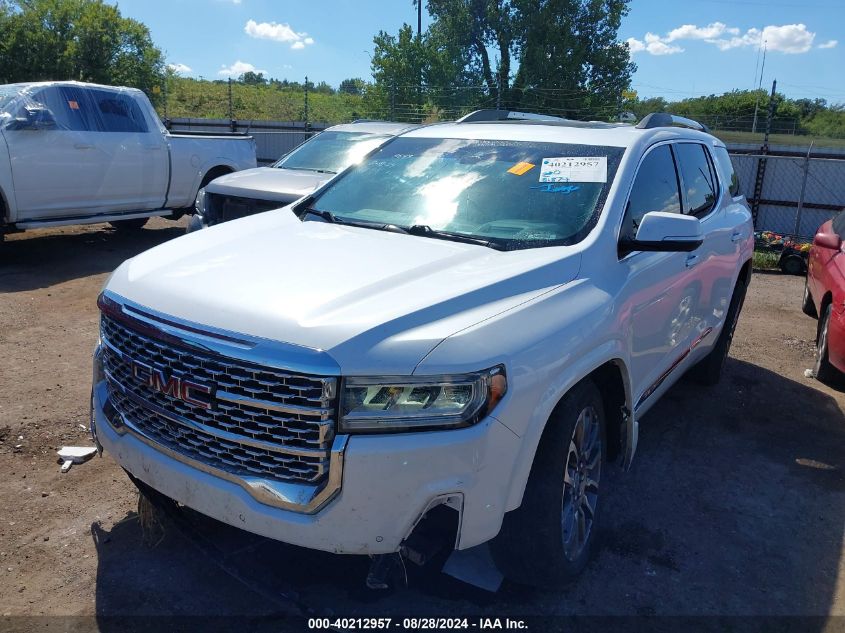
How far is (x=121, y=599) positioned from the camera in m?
2.89

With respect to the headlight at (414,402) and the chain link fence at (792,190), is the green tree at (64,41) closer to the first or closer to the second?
the chain link fence at (792,190)

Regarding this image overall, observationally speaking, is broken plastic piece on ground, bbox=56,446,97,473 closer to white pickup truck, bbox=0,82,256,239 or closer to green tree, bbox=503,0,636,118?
white pickup truck, bbox=0,82,256,239

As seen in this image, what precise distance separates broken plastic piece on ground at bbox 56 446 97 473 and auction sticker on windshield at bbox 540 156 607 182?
288 centimetres

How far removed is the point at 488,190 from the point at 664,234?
2.90ft

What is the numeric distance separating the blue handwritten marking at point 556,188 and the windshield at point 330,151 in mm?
4926

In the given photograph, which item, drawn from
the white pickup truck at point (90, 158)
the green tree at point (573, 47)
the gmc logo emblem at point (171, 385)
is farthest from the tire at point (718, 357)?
the green tree at point (573, 47)

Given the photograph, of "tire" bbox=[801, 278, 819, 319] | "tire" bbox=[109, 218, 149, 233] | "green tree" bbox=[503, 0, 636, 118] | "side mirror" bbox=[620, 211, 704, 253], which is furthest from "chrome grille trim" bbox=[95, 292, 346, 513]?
"green tree" bbox=[503, 0, 636, 118]

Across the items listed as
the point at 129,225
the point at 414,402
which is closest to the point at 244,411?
the point at 414,402

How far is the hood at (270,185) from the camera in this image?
22.5 feet

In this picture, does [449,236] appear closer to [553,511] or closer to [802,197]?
[553,511]

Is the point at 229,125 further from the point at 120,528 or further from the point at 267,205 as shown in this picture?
the point at 120,528

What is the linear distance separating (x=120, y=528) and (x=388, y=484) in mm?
1779

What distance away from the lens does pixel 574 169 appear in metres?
3.63

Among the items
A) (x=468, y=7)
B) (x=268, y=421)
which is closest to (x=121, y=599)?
(x=268, y=421)
